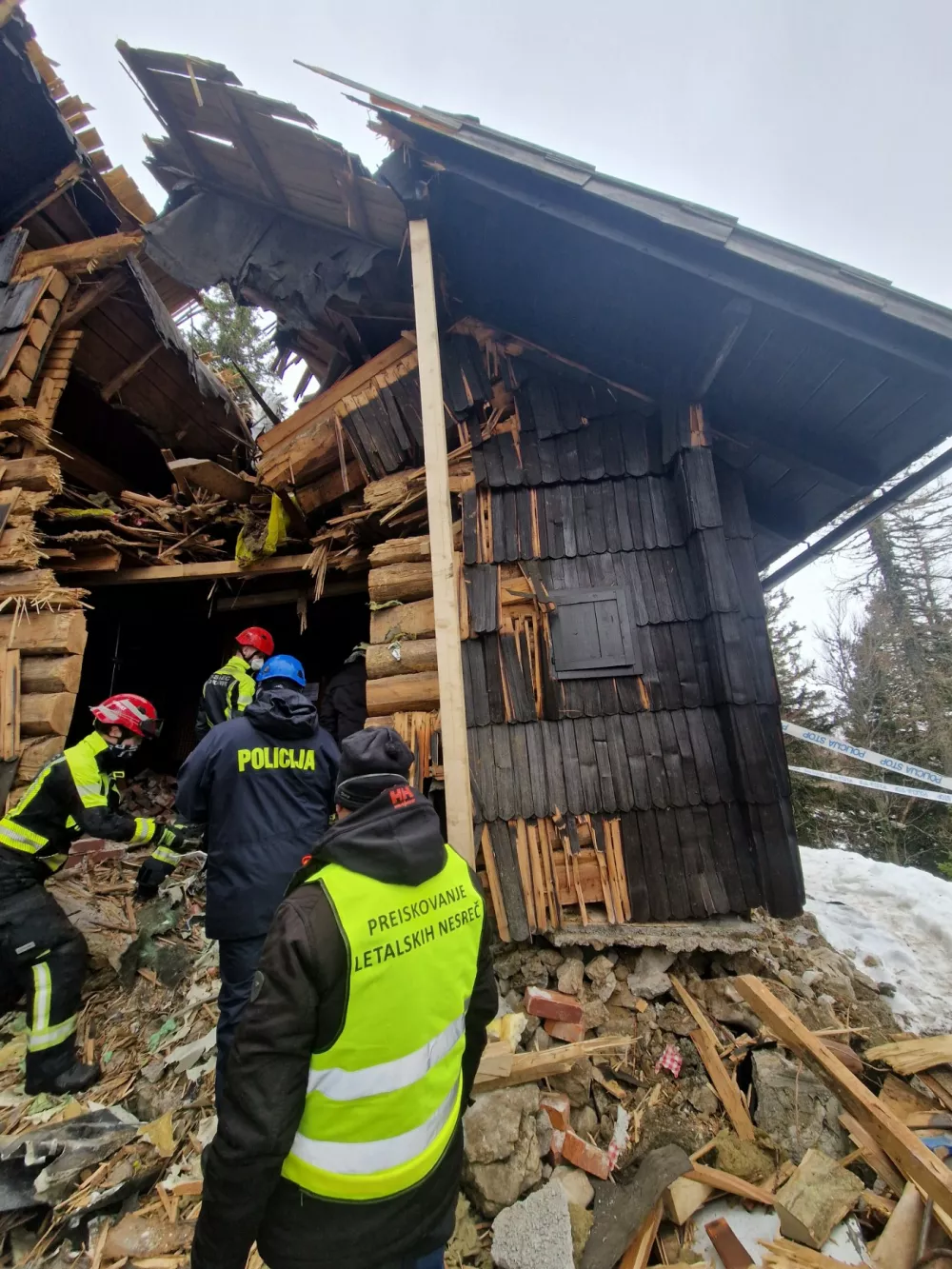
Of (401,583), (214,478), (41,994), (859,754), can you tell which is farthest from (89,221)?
(859,754)

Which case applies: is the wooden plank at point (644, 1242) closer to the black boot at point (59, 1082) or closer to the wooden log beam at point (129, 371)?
the black boot at point (59, 1082)

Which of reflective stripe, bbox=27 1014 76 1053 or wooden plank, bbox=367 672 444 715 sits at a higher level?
wooden plank, bbox=367 672 444 715

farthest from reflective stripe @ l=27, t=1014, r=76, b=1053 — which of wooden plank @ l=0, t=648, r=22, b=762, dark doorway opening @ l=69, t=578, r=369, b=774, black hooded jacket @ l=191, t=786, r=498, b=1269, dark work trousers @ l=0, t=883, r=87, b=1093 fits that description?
dark doorway opening @ l=69, t=578, r=369, b=774

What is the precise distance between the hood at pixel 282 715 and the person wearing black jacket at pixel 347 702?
197 centimetres

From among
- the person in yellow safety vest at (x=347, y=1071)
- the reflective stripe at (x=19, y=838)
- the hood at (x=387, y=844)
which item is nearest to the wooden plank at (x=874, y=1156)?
the person in yellow safety vest at (x=347, y=1071)

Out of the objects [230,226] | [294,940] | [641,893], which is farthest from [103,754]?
[230,226]

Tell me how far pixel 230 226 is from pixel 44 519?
3749 millimetres

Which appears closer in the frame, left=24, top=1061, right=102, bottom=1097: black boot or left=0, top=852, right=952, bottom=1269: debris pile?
left=0, top=852, right=952, bottom=1269: debris pile

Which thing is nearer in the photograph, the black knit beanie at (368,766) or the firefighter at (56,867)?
the black knit beanie at (368,766)

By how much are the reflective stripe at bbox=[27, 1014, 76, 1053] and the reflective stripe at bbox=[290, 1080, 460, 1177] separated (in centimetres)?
284

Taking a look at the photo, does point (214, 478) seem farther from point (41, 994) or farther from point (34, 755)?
point (41, 994)

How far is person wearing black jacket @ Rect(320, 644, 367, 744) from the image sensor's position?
212 inches

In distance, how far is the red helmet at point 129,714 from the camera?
3848 mm

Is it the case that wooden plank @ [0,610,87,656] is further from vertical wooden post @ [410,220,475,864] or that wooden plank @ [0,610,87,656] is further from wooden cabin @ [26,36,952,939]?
vertical wooden post @ [410,220,475,864]
